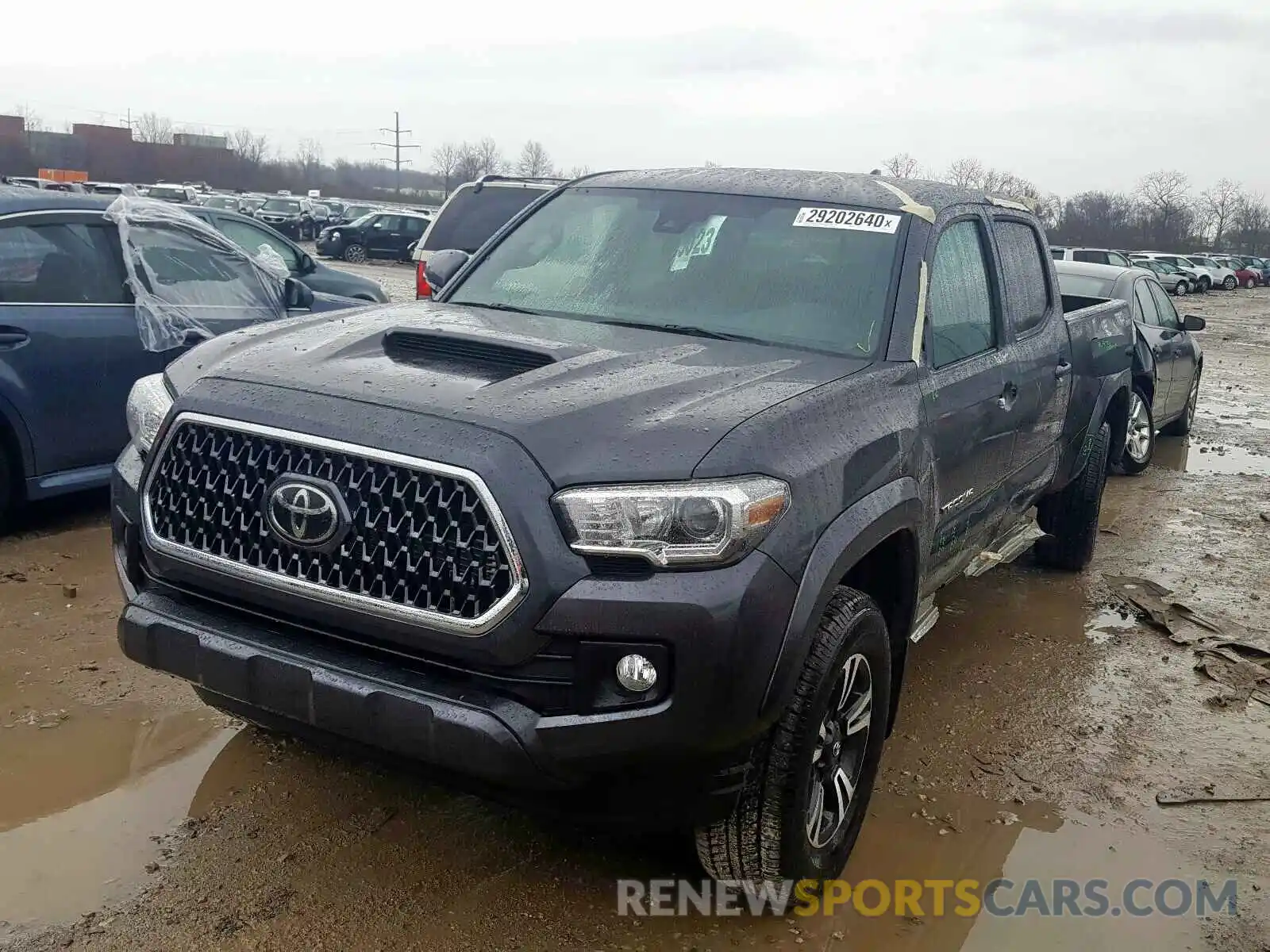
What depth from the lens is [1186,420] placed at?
38.0ft

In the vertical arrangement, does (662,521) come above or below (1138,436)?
above

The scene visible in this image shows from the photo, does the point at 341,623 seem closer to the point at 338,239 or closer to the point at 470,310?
the point at 470,310

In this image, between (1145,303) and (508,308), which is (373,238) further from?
(508,308)

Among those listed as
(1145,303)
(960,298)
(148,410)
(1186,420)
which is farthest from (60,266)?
(1186,420)

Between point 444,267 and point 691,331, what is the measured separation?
140 centimetres

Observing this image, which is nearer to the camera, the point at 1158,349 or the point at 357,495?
the point at 357,495

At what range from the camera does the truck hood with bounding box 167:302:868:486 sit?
8.81ft

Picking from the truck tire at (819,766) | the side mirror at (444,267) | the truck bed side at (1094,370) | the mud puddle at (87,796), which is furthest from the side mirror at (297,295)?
the truck tire at (819,766)

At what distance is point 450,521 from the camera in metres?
2.60

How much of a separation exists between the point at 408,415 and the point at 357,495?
0.21 meters

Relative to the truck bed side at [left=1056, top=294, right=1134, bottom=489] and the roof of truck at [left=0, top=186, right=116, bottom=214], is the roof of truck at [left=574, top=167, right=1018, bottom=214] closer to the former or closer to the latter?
the truck bed side at [left=1056, top=294, right=1134, bottom=489]

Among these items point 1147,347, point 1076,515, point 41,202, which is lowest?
point 1076,515

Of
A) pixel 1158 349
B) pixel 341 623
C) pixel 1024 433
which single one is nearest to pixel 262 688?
pixel 341 623

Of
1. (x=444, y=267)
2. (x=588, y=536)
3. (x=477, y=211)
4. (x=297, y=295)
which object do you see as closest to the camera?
(x=588, y=536)
